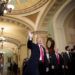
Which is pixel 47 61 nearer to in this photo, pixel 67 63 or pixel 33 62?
pixel 33 62

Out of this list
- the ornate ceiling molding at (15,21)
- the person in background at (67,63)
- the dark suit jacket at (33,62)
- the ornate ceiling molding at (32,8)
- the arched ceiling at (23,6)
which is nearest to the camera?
the dark suit jacket at (33,62)

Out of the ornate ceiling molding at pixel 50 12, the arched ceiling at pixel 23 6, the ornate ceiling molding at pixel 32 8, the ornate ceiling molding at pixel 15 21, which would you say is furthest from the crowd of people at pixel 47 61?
the ornate ceiling molding at pixel 15 21

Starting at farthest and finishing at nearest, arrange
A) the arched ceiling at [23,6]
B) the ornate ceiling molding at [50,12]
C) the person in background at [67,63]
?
1. the arched ceiling at [23,6]
2. the ornate ceiling molding at [50,12]
3. the person in background at [67,63]

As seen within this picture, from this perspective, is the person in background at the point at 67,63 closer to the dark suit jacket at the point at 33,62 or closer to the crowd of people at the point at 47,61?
the crowd of people at the point at 47,61

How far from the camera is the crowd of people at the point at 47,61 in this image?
13.6 feet

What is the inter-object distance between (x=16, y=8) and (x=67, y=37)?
12.9ft

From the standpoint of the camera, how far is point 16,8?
1225 cm

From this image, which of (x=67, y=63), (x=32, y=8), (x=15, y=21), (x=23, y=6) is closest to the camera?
(x=67, y=63)

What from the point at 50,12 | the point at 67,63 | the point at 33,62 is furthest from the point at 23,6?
the point at 33,62

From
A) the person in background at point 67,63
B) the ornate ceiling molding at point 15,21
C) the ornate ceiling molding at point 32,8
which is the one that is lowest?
the person in background at point 67,63

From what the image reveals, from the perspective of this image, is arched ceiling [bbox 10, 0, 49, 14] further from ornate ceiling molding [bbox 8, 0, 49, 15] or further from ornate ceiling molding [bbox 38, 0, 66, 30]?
ornate ceiling molding [bbox 38, 0, 66, 30]

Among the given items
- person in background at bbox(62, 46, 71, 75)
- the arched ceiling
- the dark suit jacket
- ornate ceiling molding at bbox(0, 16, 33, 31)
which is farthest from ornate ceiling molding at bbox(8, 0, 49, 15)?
the dark suit jacket

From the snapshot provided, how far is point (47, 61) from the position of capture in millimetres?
4895

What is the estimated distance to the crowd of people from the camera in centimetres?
414
